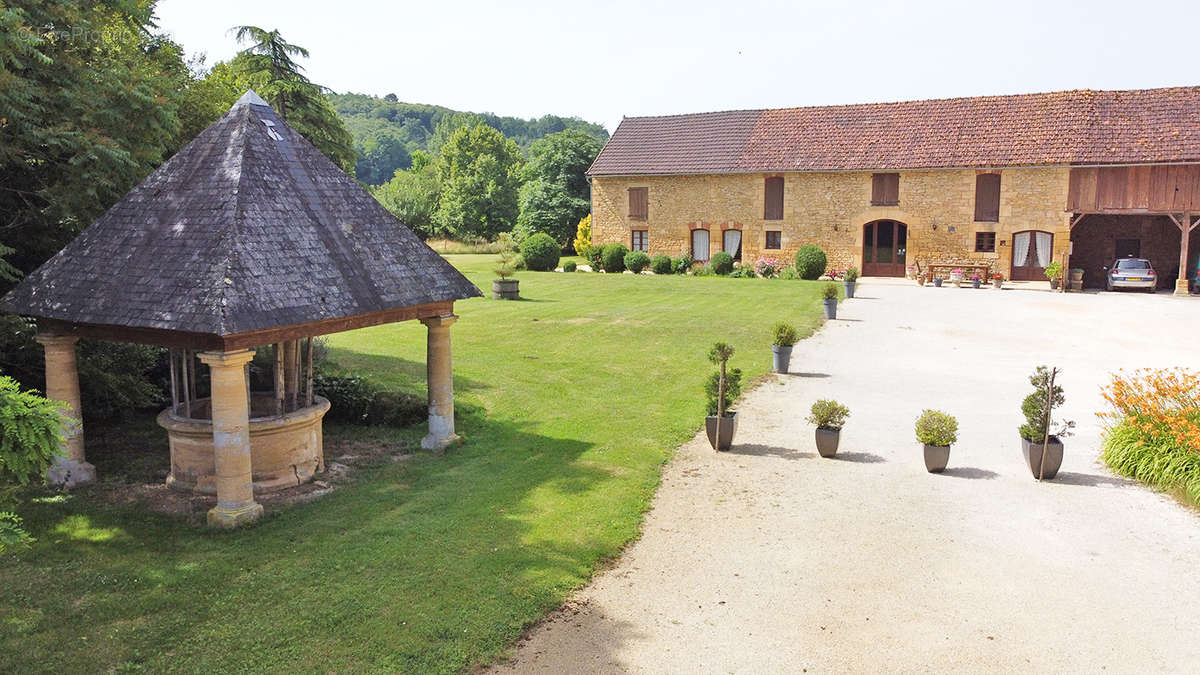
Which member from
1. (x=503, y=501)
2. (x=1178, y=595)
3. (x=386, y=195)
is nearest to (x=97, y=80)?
(x=503, y=501)

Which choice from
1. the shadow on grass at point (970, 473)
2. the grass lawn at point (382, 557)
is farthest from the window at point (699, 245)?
the shadow on grass at point (970, 473)

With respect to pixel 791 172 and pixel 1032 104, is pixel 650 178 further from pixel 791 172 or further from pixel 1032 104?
pixel 1032 104

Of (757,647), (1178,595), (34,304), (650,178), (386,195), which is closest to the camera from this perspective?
(757,647)

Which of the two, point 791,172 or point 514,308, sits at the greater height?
point 791,172

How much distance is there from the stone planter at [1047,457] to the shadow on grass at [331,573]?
4936 mm

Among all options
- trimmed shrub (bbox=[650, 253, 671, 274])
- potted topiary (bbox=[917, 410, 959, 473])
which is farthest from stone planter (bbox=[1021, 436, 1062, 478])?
trimmed shrub (bbox=[650, 253, 671, 274])

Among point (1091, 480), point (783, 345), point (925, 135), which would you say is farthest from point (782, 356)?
point (925, 135)

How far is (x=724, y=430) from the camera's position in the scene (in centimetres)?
1171

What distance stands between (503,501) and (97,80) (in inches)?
302

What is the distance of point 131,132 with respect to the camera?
11.4 metres

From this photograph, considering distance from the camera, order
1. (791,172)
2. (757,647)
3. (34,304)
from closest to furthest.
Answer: (757,647) → (34,304) → (791,172)

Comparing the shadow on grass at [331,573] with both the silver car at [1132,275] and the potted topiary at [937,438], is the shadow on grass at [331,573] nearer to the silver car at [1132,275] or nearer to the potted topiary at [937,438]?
the potted topiary at [937,438]

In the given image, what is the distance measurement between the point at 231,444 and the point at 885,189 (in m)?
33.6

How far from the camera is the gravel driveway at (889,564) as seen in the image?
651 cm
